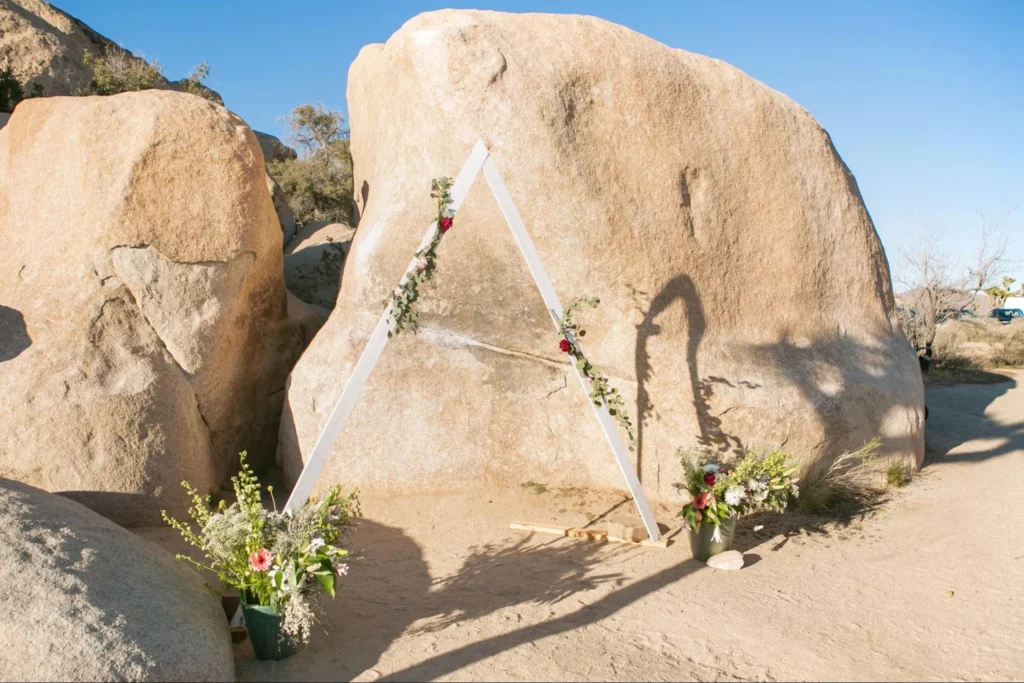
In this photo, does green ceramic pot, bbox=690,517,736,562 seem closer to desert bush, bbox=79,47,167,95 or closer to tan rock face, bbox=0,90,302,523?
tan rock face, bbox=0,90,302,523

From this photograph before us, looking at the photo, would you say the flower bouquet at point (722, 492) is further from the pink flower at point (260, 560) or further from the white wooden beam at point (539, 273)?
the pink flower at point (260, 560)

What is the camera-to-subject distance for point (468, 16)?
6.79m

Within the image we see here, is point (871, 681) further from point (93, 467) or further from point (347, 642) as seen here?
point (93, 467)

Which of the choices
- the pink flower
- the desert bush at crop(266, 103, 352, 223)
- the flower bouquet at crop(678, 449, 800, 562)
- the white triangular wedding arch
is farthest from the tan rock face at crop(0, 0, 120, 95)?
the flower bouquet at crop(678, 449, 800, 562)

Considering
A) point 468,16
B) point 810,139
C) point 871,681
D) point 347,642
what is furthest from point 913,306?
point 347,642

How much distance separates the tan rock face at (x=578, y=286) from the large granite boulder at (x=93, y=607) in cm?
249

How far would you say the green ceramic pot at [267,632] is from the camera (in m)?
3.92

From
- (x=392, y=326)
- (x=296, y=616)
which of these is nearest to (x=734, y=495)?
(x=392, y=326)

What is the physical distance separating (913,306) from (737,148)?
479 inches

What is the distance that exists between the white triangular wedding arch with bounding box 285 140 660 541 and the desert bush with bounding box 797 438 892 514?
1777mm

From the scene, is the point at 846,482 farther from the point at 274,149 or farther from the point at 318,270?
the point at 274,149

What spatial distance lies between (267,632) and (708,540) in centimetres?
297

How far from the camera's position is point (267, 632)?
12.9 feet

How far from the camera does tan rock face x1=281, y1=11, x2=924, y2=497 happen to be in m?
6.45
